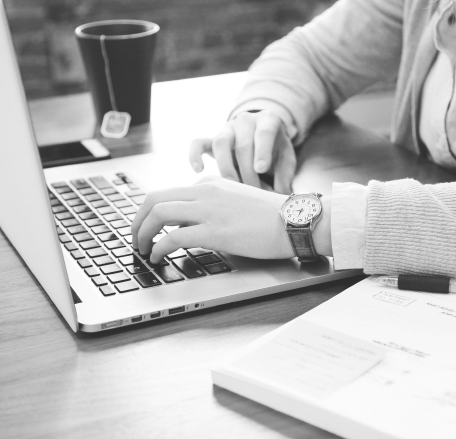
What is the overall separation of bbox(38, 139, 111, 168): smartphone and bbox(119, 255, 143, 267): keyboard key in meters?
0.35

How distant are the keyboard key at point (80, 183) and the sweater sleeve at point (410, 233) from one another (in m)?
0.41

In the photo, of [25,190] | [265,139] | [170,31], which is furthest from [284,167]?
[170,31]

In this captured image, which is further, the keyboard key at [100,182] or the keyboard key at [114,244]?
the keyboard key at [100,182]

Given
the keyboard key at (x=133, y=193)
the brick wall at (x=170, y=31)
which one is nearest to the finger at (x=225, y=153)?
the keyboard key at (x=133, y=193)

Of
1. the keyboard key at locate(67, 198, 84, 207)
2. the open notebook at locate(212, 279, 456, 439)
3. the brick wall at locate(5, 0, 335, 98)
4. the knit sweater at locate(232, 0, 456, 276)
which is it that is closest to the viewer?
the open notebook at locate(212, 279, 456, 439)

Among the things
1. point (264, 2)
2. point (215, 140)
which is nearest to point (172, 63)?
point (264, 2)

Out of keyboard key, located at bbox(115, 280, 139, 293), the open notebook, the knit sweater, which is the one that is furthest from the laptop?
the knit sweater

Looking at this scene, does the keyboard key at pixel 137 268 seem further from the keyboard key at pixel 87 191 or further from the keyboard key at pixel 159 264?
the keyboard key at pixel 87 191

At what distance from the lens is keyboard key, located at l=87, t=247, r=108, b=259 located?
2.49ft

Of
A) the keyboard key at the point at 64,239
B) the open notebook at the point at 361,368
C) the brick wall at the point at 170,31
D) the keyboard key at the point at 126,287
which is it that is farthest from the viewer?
the brick wall at the point at 170,31

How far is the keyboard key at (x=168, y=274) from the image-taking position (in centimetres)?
71

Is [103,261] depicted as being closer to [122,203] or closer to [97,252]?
[97,252]

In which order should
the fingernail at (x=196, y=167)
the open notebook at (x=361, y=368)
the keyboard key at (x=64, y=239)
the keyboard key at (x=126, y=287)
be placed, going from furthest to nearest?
the fingernail at (x=196, y=167) < the keyboard key at (x=64, y=239) < the keyboard key at (x=126, y=287) < the open notebook at (x=361, y=368)

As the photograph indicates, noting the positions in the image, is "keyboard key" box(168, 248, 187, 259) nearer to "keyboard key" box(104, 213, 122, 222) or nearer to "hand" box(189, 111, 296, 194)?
"keyboard key" box(104, 213, 122, 222)
